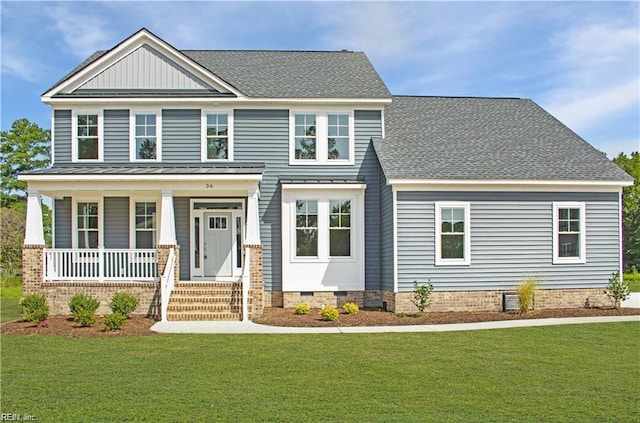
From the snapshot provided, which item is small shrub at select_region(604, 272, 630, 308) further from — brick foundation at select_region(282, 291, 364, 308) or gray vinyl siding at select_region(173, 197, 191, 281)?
gray vinyl siding at select_region(173, 197, 191, 281)

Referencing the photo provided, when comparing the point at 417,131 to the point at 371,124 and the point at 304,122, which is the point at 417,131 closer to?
the point at 371,124

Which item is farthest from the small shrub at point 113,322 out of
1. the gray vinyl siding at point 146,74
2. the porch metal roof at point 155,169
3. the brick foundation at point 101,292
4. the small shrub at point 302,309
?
the gray vinyl siding at point 146,74

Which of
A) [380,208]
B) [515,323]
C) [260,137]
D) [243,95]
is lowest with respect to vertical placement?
[515,323]

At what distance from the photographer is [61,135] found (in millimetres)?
20109

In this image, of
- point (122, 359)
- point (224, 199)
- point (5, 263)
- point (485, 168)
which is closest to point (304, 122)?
point (224, 199)

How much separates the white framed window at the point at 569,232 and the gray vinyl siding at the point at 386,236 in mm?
4946

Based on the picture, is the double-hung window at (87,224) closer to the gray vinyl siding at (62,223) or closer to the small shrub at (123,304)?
the gray vinyl siding at (62,223)

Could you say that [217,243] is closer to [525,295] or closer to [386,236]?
[386,236]

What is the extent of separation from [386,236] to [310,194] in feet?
8.80

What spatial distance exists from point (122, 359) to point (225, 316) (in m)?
5.64

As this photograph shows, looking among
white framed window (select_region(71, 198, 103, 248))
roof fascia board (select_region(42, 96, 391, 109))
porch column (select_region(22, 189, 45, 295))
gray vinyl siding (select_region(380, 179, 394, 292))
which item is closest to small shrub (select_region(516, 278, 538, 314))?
gray vinyl siding (select_region(380, 179, 394, 292))

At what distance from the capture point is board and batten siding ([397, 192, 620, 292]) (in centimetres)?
1839

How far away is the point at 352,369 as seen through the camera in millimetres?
10523

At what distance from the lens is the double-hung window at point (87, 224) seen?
66.0 ft
